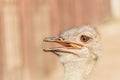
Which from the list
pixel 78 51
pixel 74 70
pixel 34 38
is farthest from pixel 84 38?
pixel 34 38

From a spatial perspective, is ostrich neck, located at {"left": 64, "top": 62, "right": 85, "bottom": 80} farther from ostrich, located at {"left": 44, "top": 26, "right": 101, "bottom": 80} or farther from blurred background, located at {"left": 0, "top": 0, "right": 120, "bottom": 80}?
blurred background, located at {"left": 0, "top": 0, "right": 120, "bottom": 80}

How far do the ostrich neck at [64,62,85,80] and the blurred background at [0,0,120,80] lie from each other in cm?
425

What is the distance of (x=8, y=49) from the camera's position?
9.97 metres

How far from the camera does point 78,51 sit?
18.2ft

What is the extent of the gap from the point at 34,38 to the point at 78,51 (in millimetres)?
5422

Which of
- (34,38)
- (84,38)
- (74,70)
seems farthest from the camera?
(34,38)

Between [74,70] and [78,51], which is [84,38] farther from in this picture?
[74,70]

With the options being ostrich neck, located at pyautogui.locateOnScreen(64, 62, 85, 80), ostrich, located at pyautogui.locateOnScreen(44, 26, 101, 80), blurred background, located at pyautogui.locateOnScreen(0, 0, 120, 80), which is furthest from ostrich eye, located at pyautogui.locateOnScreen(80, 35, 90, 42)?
blurred background, located at pyautogui.locateOnScreen(0, 0, 120, 80)

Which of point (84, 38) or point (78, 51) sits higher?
point (84, 38)

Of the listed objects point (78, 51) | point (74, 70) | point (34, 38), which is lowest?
point (74, 70)

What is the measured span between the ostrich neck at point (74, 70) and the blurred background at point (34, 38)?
13.9ft

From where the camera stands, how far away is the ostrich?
5453 millimetres

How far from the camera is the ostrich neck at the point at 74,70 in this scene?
17.8ft

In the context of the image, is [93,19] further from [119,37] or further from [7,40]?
[7,40]
